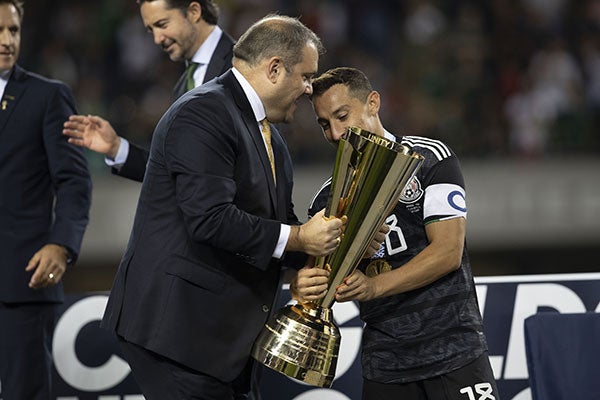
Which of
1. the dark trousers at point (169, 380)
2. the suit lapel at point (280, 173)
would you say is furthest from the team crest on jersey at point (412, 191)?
the dark trousers at point (169, 380)

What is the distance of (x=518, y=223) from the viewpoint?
817 centimetres

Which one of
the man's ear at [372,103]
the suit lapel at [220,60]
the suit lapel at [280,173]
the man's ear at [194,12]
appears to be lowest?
the suit lapel at [280,173]

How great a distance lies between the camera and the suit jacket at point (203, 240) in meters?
2.76

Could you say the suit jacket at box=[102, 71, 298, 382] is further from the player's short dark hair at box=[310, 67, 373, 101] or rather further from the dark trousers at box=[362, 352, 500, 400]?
the dark trousers at box=[362, 352, 500, 400]

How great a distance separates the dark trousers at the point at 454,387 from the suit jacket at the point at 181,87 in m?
1.25

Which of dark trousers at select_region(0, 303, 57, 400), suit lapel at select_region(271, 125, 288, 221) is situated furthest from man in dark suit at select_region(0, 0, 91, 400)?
suit lapel at select_region(271, 125, 288, 221)

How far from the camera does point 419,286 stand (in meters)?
3.04

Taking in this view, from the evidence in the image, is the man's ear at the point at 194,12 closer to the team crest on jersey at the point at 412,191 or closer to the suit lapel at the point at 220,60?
the suit lapel at the point at 220,60

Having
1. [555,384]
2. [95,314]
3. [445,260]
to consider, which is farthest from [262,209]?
[95,314]

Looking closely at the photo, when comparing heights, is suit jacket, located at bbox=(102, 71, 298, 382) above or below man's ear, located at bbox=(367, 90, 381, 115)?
below

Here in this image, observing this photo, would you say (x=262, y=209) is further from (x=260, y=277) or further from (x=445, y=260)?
(x=445, y=260)

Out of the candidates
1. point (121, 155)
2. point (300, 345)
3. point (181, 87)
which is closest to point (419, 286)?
point (300, 345)

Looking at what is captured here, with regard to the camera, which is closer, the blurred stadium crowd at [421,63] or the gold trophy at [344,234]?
the gold trophy at [344,234]

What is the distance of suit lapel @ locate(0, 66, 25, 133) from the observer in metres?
3.72
